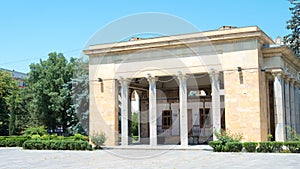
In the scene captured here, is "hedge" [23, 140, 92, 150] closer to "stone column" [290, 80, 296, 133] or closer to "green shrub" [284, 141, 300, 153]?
"green shrub" [284, 141, 300, 153]

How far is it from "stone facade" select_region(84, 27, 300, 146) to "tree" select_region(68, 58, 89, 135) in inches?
255

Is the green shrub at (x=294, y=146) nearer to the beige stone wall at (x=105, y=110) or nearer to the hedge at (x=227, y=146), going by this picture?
the hedge at (x=227, y=146)

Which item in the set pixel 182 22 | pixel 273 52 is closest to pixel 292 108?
pixel 273 52

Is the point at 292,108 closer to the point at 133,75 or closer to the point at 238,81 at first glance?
the point at 238,81

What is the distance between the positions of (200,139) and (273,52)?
9116 mm

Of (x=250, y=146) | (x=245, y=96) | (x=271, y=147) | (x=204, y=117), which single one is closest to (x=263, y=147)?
(x=271, y=147)

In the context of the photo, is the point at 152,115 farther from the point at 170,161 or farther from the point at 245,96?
the point at 170,161

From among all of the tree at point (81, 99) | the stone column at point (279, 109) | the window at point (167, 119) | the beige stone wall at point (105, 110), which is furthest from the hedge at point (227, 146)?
the tree at point (81, 99)

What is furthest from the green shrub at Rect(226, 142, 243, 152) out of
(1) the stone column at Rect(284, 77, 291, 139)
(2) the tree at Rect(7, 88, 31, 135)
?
(2) the tree at Rect(7, 88, 31, 135)

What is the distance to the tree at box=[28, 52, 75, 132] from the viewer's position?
1448 inches

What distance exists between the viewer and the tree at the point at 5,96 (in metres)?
42.0

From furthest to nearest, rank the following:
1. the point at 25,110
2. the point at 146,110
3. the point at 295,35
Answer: the point at 25,110 < the point at 295,35 < the point at 146,110

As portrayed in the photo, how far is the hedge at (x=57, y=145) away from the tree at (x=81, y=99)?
8330 mm

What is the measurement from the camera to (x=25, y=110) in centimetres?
4425
